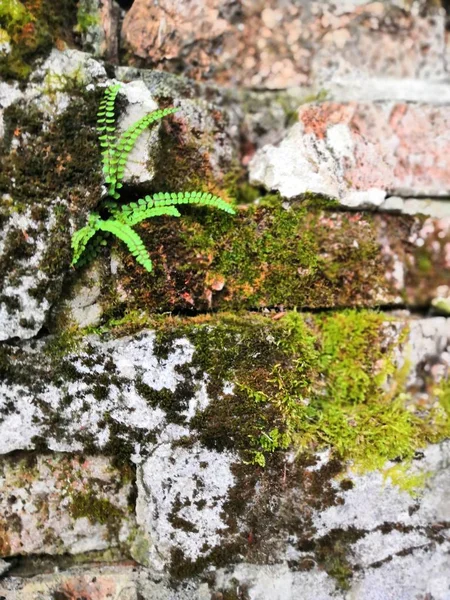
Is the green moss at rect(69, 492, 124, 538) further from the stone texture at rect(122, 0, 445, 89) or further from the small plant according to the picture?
the stone texture at rect(122, 0, 445, 89)

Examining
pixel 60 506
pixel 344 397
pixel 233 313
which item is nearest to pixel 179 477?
pixel 60 506

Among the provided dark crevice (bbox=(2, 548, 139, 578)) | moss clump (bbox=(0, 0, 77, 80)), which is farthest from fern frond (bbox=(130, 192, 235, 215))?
dark crevice (bbox=(2, 548, 139, 578))

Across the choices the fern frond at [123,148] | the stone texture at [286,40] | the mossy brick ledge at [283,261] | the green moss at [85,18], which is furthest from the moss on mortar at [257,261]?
the green moss at [85,18]

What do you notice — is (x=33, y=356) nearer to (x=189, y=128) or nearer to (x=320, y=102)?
(x=189, y=128)

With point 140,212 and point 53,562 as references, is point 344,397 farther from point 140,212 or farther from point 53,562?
point 53,562

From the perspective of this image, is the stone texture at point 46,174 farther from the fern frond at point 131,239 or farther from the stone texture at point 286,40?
the stone texture at point 286,40
